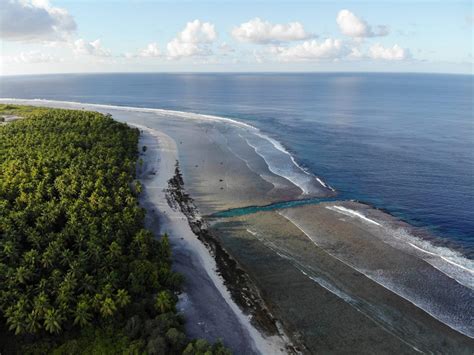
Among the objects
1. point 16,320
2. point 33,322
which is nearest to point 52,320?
point 33,322

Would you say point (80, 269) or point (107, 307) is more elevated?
point (80, 269)

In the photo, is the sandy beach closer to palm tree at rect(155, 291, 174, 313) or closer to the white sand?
the white sand

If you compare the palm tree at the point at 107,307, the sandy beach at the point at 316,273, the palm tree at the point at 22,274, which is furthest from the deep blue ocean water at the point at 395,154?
the palm tree at the point at 22,274

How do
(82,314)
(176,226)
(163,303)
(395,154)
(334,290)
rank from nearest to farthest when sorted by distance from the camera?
(82,314)
(163,303)
(334,290)
(176,226)
(395,154)

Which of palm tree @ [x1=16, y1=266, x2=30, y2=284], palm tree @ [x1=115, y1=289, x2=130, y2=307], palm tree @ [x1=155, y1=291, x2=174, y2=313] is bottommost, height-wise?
palm tree @ [x1=155, y1=291, x2=174, y2=313]

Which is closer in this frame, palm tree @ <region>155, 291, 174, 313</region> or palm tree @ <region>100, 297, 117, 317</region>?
palm tree @ <region>100, 297, 117, 317</region>

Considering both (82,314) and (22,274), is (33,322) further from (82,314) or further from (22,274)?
(22,274)

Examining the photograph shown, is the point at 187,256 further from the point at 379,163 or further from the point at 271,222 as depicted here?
the point at 379,163

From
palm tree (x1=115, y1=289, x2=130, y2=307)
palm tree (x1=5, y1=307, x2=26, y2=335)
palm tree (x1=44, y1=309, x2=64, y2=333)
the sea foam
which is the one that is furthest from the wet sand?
palm tree (x1=5, y1=307, x2=26, y2=335)
